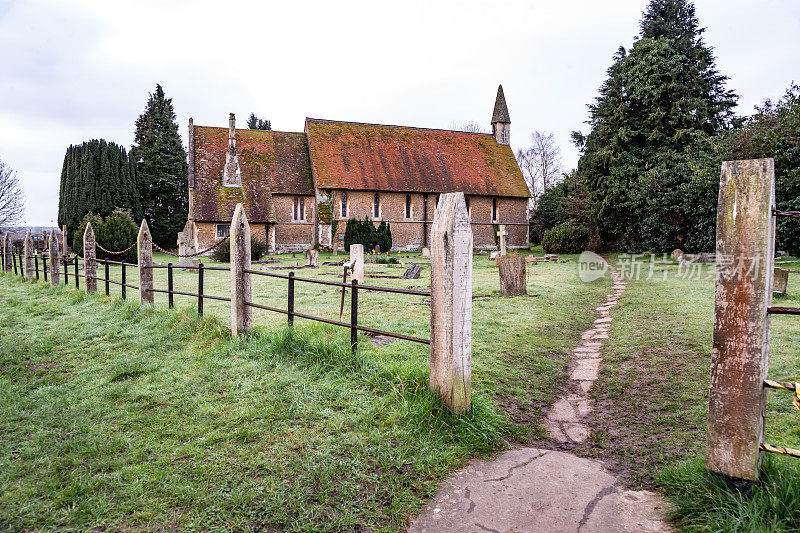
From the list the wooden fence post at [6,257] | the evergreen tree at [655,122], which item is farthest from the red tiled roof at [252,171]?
the evergreen tree at [655,122]

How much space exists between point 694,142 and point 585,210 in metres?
8.11

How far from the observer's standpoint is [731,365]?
9.24 ft

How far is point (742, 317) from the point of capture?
2770mm

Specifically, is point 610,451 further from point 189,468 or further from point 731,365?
point 189,468

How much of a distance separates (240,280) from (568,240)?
29336 millimetres

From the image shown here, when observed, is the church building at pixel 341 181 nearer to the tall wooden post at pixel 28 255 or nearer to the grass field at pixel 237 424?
the tall wooden post at pixel 28 255

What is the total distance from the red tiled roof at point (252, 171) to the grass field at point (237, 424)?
85.2 ft

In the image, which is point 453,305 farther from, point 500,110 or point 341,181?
point 500,110

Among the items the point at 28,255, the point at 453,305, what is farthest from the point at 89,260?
the point at 453,305

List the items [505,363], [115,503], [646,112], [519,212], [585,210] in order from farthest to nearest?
[519,212] < [585,210] < [646,112] < [505,363] < [115,503]

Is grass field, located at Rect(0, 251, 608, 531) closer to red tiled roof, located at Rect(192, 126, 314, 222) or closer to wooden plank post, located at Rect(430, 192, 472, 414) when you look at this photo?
wooden plank post, located at Rect(430, 192, 472, 414)

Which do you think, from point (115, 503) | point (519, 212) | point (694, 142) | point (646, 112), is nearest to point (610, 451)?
point (115, 503)

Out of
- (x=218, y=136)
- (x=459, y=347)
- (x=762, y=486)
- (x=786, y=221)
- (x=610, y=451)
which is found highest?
(x=218, y=136)

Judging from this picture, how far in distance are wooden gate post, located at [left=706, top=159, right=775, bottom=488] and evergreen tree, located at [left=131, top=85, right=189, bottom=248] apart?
45705 mm
